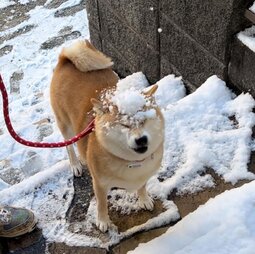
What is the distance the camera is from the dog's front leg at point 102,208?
257cm

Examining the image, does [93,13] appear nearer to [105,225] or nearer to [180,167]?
[180,167]

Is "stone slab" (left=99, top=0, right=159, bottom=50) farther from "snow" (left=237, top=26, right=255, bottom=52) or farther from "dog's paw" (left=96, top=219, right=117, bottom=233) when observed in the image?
"dog's paw" (left=96, top=219, right=117, bottom=233)

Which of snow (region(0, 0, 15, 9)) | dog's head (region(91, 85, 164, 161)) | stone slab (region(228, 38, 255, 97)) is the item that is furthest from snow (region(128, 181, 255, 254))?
snow (region(0, 0, 15, 9))

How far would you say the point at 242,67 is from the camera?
10.2ft

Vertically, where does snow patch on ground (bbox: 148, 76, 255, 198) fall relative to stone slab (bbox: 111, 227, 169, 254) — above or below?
above

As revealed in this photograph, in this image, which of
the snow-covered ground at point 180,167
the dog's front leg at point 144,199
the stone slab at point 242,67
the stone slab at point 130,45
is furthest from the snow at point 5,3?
the dog's front leg at point 144,199

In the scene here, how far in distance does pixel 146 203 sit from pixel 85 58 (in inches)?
35.7

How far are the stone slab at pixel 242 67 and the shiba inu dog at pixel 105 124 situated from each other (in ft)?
2.68

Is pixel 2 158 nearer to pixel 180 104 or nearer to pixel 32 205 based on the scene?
pixel 32 205

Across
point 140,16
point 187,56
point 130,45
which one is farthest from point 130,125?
point 130,45

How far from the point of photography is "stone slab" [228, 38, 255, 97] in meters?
3.02

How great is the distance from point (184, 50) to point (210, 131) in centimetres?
77

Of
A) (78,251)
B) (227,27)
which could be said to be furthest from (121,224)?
(227,27)

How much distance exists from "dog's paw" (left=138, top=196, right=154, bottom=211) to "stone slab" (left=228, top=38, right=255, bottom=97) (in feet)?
3.28
